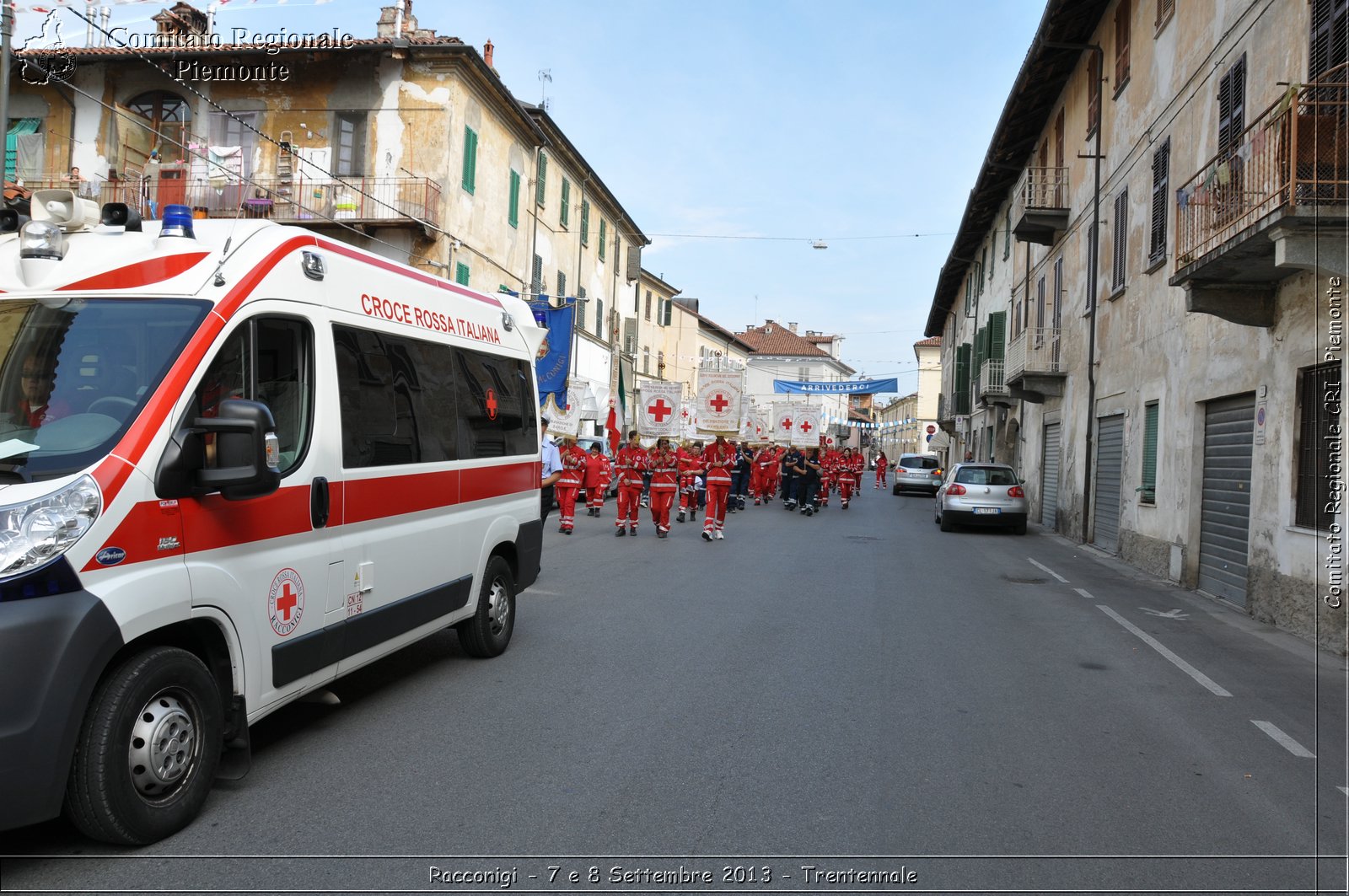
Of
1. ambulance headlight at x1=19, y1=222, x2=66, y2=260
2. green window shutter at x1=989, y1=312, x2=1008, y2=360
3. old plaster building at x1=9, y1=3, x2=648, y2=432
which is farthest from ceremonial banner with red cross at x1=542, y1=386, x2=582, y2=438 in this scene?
ambulance headlight at x1=19, y1=222, x2=66, y2=260

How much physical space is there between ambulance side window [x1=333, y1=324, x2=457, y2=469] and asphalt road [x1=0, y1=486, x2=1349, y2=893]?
151 cm

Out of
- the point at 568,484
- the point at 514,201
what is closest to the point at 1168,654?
the point at 568,484

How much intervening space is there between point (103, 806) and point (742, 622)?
5981 mm

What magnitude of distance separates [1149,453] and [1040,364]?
26.8 feet

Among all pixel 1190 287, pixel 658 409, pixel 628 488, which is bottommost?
pixel 628 488

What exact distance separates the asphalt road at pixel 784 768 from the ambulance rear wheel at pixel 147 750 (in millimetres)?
123

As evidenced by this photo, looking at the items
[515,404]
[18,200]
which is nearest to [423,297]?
[515,404]

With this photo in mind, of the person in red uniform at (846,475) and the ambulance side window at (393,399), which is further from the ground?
the ambulance side window at (393,399)

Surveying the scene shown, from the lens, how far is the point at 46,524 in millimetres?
3432

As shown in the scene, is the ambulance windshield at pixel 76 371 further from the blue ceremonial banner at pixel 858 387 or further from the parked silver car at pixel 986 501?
the blue ceremonial banner at pixel 858 387

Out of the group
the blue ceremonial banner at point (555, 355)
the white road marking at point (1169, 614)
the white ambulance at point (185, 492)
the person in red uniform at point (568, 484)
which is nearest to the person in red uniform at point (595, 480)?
the blue ceremonial banner at point (555, 355)

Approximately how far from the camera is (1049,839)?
4164 mm

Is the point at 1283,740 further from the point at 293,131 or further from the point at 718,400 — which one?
→ the point at 293,131

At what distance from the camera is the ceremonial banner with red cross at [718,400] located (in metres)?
27.5
